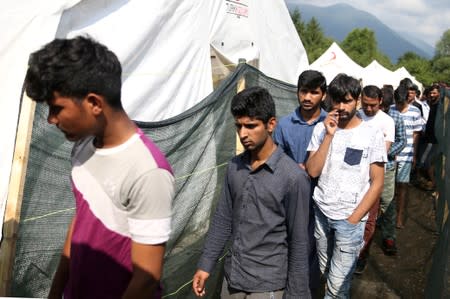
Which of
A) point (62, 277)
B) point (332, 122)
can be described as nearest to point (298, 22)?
point (332, 122)

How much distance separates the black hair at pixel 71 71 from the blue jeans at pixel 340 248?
226 centimetres

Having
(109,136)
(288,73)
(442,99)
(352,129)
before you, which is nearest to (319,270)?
(352,129)

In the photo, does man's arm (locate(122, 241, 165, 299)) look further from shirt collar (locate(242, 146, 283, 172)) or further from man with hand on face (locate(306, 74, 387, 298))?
man with hand on face (locate(306, 74, 387, 298))

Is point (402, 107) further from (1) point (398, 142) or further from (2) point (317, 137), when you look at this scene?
(2) point (317, 137)

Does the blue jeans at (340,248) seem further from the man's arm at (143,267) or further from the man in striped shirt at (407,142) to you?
the man in striped shirt at (407,142)

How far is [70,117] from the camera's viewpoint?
5.11ft

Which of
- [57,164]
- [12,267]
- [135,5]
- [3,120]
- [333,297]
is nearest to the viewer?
[12,267]

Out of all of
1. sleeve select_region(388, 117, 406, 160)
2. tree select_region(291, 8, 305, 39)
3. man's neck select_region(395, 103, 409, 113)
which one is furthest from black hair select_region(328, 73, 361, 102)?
tree select_region(291, 8, 305, 39)

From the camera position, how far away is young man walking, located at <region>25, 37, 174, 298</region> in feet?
4.96

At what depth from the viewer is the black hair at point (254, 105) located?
8.05ft

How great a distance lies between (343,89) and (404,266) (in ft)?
→ 10.5

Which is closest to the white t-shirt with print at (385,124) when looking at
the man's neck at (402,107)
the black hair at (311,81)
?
the black hair at (311,81)

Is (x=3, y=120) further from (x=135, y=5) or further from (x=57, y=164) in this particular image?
(x=135, y=5)

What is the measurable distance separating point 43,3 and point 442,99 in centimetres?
815
